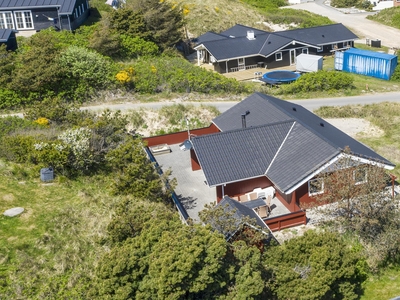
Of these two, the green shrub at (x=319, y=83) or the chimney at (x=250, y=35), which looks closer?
the green shrub at (x=319, y=83)

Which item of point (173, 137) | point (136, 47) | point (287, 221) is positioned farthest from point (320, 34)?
point (287, 221)

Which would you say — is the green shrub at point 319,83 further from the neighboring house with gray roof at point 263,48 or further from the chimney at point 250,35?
the chimney at point 250,35

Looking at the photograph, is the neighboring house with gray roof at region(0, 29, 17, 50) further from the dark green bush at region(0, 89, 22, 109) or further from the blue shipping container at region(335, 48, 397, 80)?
the blue shipping container at region(335, 48, 397, 80)

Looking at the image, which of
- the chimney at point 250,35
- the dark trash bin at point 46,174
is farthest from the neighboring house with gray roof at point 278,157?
the chimney at point 250,35

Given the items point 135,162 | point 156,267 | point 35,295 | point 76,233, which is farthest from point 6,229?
point 156,267

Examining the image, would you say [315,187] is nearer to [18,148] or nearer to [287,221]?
[287,221]

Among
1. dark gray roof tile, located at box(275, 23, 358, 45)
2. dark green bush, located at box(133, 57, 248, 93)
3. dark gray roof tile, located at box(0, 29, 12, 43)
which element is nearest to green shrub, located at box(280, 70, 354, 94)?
dark green bush, located at box(133, 57, 248, 93)
